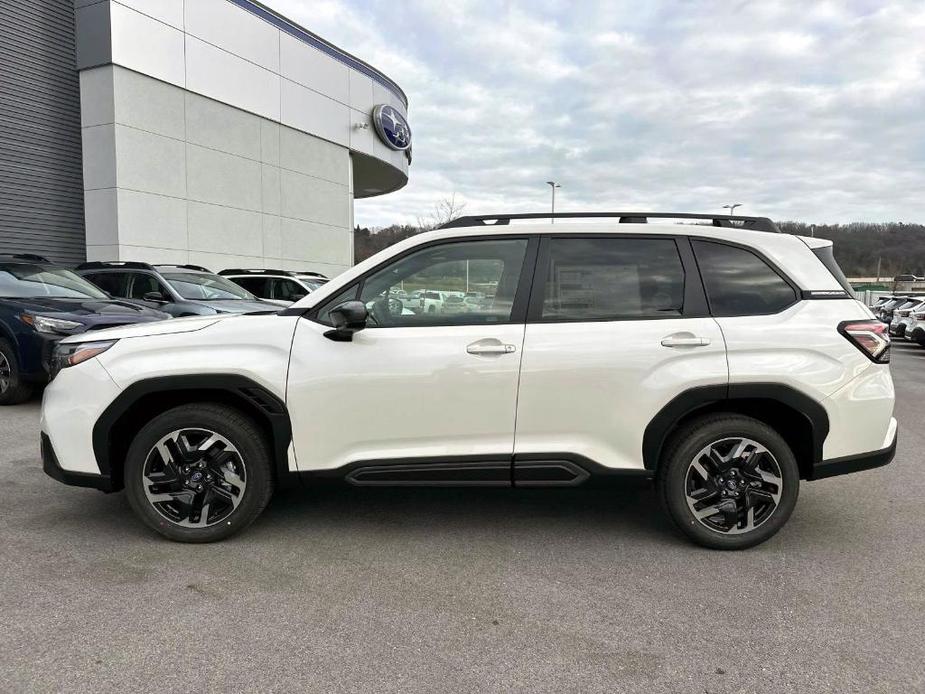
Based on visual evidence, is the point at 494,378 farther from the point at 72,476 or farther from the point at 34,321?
the point at 34,321

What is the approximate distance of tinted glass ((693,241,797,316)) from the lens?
3541 mm

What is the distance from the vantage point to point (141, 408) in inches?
141

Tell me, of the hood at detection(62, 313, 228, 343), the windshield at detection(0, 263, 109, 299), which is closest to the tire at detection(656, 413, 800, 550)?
the hood at detection(62, 313, 228, 343)

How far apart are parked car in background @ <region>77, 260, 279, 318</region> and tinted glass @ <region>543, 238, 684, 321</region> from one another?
666cm

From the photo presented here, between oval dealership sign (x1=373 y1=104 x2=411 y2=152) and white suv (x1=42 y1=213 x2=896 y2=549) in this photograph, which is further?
oval dealership sign (x1=373 y1=104 x2=411 y2=152)

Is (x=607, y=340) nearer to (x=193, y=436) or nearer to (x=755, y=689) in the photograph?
(x=755, y=689)

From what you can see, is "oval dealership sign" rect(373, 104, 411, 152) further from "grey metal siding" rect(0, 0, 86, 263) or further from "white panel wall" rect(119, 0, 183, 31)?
"grey metal siding" rect(0, 0, 86, 263)

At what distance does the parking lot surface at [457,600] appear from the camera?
2.41 m

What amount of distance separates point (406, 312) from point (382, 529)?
4.33 ft

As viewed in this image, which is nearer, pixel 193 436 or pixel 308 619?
pixel 308 619

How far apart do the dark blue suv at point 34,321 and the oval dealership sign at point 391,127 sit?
1781 centimetres

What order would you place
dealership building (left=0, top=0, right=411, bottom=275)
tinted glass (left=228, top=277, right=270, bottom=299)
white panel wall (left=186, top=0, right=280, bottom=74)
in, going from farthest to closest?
white panel wall (left=186, top=0, right=280, bottom=74)
dealership building (left=0, top=0, right=411, bottom=275)
tinted glass (left=228, top=277, right=270, bottom=299)

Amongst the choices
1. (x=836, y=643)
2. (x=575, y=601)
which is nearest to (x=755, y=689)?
(x=836, y=643)

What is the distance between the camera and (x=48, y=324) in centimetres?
714
